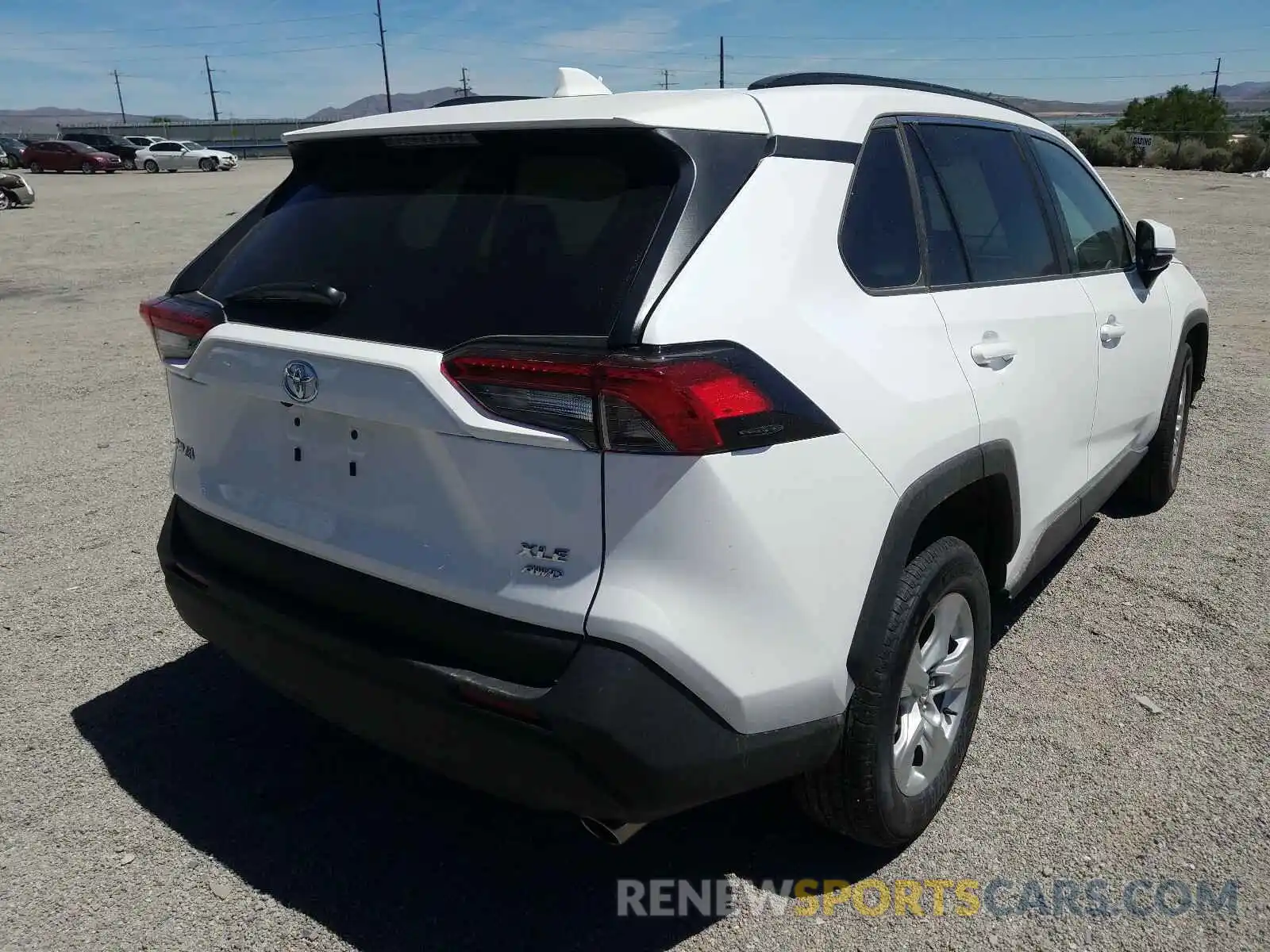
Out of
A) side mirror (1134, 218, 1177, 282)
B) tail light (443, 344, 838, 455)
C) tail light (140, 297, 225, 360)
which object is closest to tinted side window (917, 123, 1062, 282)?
side mirror (1134, 218, 1177, 282)

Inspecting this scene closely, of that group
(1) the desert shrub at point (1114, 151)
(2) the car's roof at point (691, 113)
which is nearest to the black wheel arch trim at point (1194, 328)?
(2) the car's roof at point (691, 113)

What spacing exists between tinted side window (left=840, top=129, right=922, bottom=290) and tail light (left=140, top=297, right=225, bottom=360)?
160cm

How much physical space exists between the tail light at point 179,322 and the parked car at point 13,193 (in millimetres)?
25838

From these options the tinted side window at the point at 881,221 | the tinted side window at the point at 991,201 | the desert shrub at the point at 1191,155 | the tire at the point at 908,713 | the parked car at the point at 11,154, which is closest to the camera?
the tire at the point at 908,713

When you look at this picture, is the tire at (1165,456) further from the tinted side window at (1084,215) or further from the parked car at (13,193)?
the parked car at (13,193)

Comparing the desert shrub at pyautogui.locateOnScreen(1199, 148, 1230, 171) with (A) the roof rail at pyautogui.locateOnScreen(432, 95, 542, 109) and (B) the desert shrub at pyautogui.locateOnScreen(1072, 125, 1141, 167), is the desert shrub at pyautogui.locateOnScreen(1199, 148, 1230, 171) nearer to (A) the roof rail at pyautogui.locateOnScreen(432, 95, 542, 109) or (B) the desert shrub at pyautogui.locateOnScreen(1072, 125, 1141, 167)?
(B) the desert shrub at pyautogui.locateOnScreen(1072, 125, 1141, 167)

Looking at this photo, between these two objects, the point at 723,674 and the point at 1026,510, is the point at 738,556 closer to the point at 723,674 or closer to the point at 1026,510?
the point at 723,674

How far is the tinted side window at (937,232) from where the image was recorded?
2.75 m

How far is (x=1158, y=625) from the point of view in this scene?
3875 millimetres

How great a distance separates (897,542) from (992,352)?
0.78 metres

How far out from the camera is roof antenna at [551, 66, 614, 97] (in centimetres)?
277

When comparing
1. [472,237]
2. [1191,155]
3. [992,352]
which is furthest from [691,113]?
[1191,155]

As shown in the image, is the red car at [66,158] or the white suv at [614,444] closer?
the white suv at [614,444]

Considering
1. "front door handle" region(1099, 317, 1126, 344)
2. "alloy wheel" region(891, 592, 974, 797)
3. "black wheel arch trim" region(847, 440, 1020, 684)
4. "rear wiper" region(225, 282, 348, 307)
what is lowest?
"alloy wheel" region(891, 592, 974, 797)
